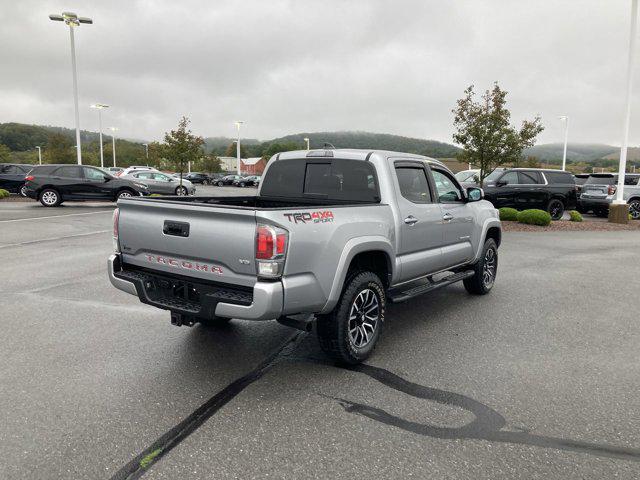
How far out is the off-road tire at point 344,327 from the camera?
3988mm

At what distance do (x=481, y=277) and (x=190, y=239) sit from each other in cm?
447

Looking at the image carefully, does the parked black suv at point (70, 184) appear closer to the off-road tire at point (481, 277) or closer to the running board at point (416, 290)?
the off-road tire at point (481, 277)

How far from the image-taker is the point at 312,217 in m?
3.70

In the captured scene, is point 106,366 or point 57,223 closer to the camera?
point 106,366

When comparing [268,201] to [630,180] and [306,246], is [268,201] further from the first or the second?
[630,180]

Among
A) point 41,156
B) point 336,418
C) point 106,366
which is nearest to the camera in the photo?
point 336,418

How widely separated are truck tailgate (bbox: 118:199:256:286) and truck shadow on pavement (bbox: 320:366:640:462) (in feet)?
4.19

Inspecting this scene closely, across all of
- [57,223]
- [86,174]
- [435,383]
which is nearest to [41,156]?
[86,174]

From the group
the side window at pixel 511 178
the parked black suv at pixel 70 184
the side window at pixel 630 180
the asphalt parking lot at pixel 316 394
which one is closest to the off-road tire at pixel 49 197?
the parked black suv at pixel 70 184

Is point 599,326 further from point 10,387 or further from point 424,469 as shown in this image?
point 10,387

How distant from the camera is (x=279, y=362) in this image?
431 centimetres

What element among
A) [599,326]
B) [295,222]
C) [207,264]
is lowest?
[599,326]

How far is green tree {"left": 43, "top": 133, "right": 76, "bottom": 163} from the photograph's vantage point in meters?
80.9

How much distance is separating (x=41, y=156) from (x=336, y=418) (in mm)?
103547
